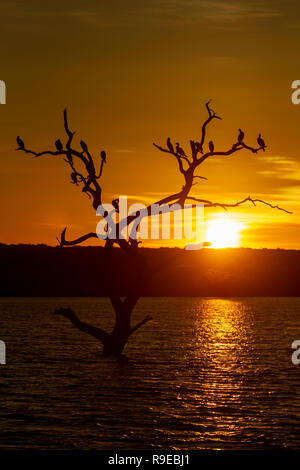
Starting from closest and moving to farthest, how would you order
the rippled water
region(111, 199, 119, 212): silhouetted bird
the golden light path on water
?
1. the rippled water
2. the golden light path on water
3. region(111, 199, 119, 212): silhouetted bird

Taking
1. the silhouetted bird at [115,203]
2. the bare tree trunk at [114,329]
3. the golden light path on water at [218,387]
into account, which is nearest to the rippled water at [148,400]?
the golden light path on water at [218,387]

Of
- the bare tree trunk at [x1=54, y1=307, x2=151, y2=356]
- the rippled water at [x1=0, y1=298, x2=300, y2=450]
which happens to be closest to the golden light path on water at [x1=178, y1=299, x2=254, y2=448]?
the rippled water at [x1=0, y1=298, x2=300, y2=450]

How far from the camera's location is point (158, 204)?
3688 cm

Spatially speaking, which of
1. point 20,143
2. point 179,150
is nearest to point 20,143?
point 20,143

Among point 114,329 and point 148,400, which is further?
point 114,329

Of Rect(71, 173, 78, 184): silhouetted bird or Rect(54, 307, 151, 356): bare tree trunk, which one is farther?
Rect(54, 307, 151, 356): bare tree trunk

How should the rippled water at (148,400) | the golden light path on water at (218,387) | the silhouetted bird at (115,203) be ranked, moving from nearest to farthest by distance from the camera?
the rippled water at (148,400)
the golden light path on water at (218,387)
the silhouetted bird at (115,203)

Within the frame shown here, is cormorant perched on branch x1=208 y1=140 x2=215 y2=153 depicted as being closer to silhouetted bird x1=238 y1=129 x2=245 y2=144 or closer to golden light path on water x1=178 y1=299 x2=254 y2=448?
silhouetted bird x1=238 y1=129 x2=245 y2=144

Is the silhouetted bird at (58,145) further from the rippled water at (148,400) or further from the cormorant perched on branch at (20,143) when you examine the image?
the rippled water at (148,400)

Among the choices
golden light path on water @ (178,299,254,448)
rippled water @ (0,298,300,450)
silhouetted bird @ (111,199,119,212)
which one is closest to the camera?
rippled water @ (0,298,300,450)

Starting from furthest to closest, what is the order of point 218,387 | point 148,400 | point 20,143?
point 20,143, point 218,387, point 148,400

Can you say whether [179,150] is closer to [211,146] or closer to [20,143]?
[211,146]

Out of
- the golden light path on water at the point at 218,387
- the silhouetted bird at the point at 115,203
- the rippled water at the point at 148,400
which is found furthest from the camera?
the silhouetted bird at the point at 115,203
